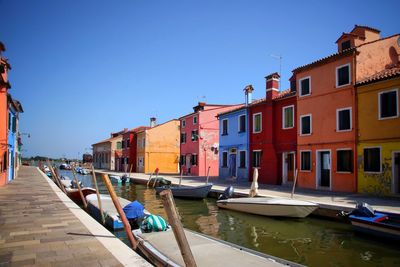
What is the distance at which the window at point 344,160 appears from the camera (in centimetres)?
1758

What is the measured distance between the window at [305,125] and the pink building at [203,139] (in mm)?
14080

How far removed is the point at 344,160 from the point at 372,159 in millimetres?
1651

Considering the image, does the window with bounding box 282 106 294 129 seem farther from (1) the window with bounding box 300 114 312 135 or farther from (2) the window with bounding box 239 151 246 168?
(2) the window with bounding box 239 151 246 168

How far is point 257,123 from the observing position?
25422 mm

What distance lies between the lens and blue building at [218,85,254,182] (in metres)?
26.6

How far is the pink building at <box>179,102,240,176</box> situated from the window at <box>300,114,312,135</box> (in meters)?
14.1

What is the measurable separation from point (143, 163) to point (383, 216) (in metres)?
38.0

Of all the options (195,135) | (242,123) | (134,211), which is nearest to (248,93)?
(242,123)

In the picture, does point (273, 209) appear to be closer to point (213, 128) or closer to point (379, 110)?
point (379, 110)

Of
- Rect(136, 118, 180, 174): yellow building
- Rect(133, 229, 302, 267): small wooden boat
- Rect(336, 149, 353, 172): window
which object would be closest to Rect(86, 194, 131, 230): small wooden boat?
Rect(133, 229, 302, 267): small wooden boat

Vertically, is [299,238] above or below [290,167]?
below

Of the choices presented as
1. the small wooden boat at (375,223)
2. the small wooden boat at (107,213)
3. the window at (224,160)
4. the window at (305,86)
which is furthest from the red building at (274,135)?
the small wooden boat at (107,213)

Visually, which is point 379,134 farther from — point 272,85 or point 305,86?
point 272,85

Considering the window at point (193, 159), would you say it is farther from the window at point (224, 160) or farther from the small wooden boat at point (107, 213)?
the small wooden boat at point (107, 213)
